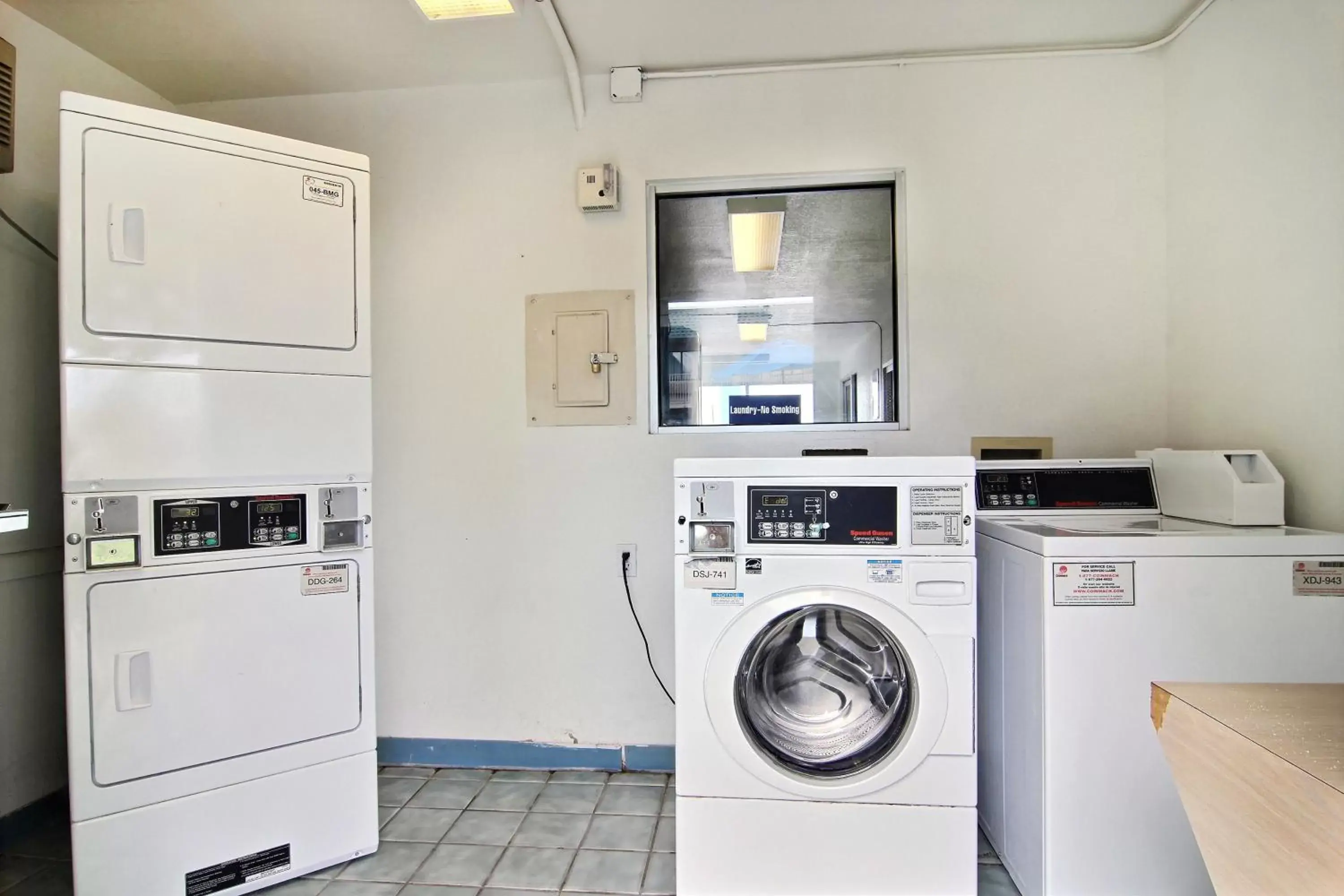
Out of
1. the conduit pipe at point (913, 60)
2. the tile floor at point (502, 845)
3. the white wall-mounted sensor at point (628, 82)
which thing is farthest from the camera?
the white wall-mounted sensor at point (628, 82)

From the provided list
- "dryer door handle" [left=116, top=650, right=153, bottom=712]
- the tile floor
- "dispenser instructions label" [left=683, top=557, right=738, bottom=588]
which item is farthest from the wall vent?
"dispenser instructions label" [left=683, top=557, right=738, bottom=588]

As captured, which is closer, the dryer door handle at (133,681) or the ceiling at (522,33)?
the dryer door handle at (133,681)

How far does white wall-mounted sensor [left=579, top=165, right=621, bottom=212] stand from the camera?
86.5 inches

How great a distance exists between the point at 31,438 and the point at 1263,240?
3.76 meters

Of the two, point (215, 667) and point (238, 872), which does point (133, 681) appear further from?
point (238, 872)

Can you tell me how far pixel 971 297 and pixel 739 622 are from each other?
1.51 metres

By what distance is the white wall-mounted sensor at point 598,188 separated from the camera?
2.20 meters

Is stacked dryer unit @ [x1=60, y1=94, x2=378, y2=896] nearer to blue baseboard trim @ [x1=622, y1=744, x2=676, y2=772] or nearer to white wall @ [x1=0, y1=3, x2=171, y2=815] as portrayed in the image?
white wall @ [x1=0, y1=3, x2=171, y2=815]

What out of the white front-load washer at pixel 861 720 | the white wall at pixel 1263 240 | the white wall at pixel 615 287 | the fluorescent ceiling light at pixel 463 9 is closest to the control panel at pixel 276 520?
the white wall at pixel 615 287

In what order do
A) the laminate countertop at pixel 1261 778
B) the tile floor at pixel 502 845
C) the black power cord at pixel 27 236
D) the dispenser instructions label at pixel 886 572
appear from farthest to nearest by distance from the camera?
1. the black power cord at pixel 27 236
2. the tile floor at pixel 502 845
3. the dispenser instructions label at pixel 886 572
4. the laminate countertop at pixel 1261 778

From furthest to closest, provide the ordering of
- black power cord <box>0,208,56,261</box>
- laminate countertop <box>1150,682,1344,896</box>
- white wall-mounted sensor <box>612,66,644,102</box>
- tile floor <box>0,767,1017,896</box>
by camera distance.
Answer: white wall-mounted sensor <box>612,66,644,102</box>
black power cord <box>0,208,56,261</box>
tile floor <box>0,767,1017,896</box>
laminate countertop <box>1150,682,1344,896</box>

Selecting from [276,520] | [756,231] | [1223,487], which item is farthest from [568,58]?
[1223,487]

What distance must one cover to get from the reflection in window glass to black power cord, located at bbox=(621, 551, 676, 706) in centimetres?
54

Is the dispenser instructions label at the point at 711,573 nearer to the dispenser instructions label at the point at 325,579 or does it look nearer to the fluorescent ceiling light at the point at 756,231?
the dispenser instructions label at the point at 325,579
